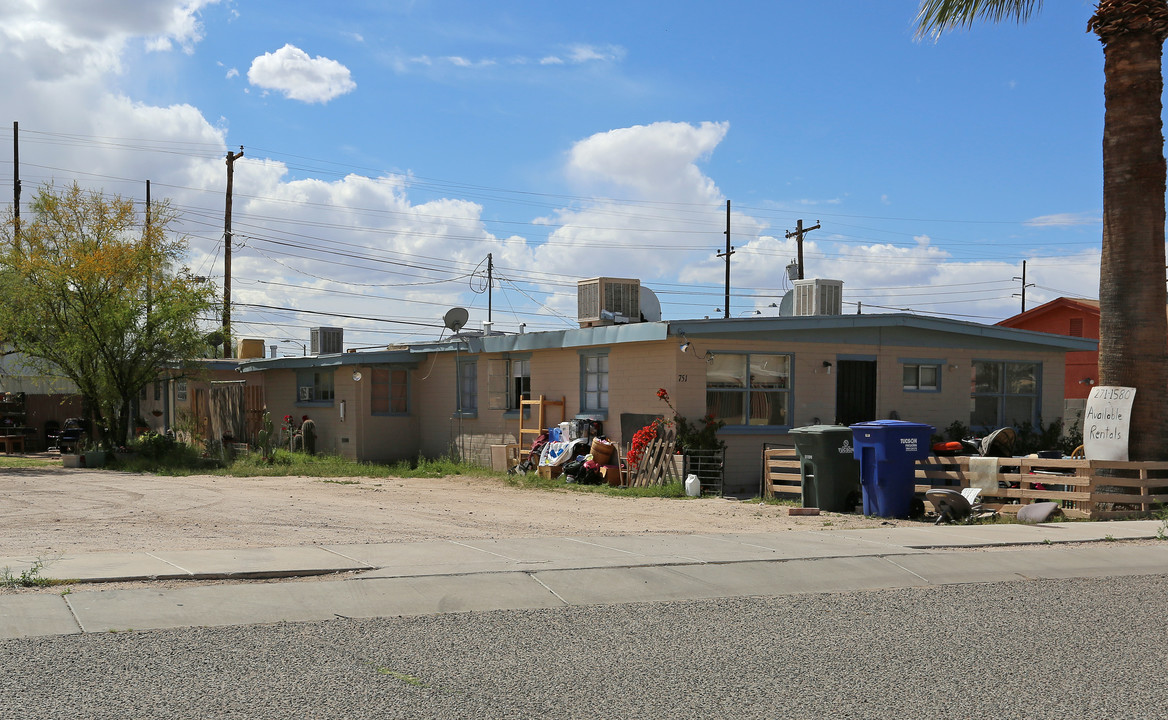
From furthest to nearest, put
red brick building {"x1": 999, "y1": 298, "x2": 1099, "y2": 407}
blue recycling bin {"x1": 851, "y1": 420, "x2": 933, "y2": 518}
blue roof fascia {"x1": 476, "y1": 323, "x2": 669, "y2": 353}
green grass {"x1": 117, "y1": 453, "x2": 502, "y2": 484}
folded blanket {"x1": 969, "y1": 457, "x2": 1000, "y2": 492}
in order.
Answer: red brick building {"x1": 999, "y1": 298, "x2": 1099, "y2": 407}, green grass {"x1": 117, "y1": 453, "x2": 502, "y2": 484}, blue roof fascia {"x1": 476, "y1": 323, "x2": 669, "y2": 353}, folded blanket {"x1": 969, "y1": 457, "x2": 1000, "y2": 492}, blue recycling bin {"x1": 851, "y1": 420, "x2": 933, "y2": 518}

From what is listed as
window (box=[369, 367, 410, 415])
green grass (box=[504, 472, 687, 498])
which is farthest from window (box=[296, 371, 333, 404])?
green grass (box=[504, 472, 687, 498])

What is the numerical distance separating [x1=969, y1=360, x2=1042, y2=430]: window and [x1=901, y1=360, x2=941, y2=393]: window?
93 centimetres

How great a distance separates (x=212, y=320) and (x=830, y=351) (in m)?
15.1

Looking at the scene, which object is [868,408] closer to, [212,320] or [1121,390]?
[1121,390]

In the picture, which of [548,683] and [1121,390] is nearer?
[548,683]

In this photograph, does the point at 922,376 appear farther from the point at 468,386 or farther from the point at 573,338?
the point at 468,386

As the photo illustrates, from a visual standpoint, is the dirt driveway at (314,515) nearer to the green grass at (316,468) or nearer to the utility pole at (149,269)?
the green grass at (316,468)

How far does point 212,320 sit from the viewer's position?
25.0 metres

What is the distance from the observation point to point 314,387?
25609 mm

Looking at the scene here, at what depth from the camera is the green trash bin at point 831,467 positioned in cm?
1410

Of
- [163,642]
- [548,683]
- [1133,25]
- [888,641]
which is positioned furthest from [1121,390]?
[163,642]

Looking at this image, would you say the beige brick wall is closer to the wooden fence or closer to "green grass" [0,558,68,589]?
the wooden fence

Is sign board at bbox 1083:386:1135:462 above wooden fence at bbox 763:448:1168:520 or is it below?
above

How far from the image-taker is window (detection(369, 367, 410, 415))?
2391 cm
